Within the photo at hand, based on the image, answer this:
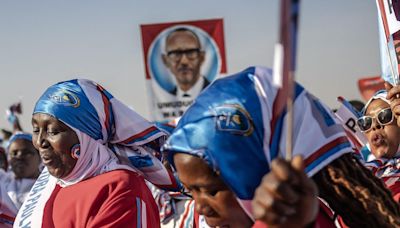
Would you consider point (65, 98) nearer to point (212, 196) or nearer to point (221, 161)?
point (212, 196)

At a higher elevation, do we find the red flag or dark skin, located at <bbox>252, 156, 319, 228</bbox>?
dark skin, located at <bbox>252, 156, 319, 228</bbox>

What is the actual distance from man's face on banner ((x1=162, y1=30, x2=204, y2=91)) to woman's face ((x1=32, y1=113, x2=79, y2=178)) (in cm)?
605

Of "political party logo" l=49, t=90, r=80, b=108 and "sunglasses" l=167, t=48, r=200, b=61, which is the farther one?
"sunglasses" l=167, t=48, r=200, b=61

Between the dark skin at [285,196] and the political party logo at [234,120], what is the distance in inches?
20.9

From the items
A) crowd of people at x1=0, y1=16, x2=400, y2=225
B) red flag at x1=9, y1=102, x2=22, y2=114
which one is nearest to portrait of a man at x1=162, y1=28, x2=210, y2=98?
crowd of people at x1=0, y1=16, x2=400, y2=225

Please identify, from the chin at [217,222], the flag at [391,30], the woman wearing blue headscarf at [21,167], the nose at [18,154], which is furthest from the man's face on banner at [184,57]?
the chin at [217,222]

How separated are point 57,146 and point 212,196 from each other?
182 centimetres

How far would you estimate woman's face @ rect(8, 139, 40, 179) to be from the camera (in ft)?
27.3

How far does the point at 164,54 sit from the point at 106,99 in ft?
20.2

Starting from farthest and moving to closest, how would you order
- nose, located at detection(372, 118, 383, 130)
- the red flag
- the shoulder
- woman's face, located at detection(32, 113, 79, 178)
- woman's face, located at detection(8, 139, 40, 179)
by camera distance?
the red flag, woman's face, located at detection(8, 139, 40, 179), nose, located at detection(372, 118, 383, 130), woman's face, located at detection(32, 113, 79, 178), the shoulder

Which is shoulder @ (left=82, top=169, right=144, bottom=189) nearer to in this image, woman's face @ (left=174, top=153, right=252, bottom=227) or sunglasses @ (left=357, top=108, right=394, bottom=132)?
woman's face @ (left=174, top=153, right=252, bottom=227)

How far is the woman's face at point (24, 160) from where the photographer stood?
27.3ft

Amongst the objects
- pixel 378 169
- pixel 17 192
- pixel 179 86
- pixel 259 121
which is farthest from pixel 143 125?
pixel 179 86

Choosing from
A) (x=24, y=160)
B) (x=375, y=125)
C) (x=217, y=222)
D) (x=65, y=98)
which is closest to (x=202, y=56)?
(x=24, y=160)
